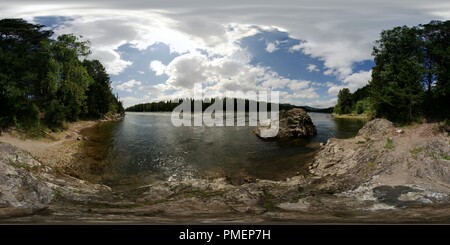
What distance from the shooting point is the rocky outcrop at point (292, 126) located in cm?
4628

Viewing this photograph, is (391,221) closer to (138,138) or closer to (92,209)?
(92,209)

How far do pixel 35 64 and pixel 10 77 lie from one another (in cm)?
829

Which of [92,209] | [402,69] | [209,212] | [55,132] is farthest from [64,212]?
[402,69]

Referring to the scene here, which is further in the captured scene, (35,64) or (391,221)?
(35,64)

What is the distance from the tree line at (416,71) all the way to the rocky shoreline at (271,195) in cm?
655

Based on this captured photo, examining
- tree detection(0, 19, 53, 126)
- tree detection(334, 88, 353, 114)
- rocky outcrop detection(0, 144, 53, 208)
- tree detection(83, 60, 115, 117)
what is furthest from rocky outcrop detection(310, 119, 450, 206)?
tree detection(334, 88, 353, 114)

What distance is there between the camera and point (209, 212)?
1577 cm

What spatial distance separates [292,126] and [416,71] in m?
20.1

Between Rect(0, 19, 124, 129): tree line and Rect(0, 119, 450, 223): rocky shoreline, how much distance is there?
10219mm

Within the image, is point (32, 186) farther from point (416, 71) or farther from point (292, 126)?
point (292, 126)

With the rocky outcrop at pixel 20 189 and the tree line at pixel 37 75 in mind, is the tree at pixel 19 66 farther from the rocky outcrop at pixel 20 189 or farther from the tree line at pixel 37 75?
the rocky outcrop at pixel 20 189

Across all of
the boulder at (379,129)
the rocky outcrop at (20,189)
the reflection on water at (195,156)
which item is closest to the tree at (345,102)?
the reflection on water at (195,156)

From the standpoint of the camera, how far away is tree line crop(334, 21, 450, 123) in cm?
2744

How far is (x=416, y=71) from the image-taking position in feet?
95.2
